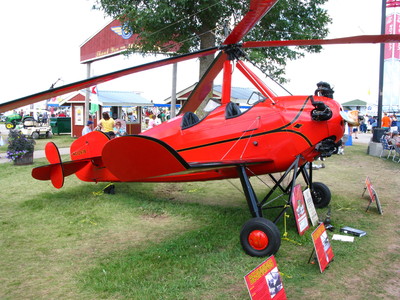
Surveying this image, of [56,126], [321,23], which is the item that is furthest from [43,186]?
[56,126]

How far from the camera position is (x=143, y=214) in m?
6.20

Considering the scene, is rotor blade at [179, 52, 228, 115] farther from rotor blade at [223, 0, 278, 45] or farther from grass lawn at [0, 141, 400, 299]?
grass lawn at [0, 141, 400, 299]

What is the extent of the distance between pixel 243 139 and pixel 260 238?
155 cm

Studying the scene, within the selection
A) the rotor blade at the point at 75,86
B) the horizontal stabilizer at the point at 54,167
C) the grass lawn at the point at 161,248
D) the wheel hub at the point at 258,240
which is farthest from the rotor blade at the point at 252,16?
the horizontal stabilizer at the point at 54,167

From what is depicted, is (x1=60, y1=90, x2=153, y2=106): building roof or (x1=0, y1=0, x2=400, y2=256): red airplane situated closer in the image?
(x1=0, y1=0, x2=400, y2=256): red airplane

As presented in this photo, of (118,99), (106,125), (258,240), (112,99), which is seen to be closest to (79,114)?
(112,99)

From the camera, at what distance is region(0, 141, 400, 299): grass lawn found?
138 inches

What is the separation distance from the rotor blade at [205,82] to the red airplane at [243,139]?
28mm

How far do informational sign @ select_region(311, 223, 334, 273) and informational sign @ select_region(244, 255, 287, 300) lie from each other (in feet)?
2.78

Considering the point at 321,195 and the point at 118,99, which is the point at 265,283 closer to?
the point at 321,195

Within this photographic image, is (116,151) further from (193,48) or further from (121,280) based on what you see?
(193,48)

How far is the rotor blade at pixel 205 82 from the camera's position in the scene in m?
6.01

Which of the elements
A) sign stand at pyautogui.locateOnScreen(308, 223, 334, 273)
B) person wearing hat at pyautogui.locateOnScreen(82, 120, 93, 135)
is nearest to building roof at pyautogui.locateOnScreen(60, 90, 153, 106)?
person wearing hat at pyautogui.locateOnScreen(82, 120, 93, 135)

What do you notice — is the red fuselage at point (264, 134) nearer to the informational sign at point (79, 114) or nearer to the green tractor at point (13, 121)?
the informational sign at point (79, 114)
